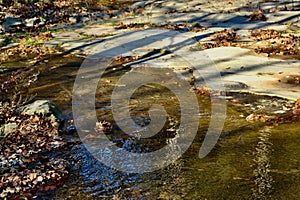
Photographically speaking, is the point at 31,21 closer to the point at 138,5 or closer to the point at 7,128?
the point at 138,5

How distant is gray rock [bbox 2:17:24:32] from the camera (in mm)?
25722

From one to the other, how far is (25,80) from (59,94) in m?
1.99

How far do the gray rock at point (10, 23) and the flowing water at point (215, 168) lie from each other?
1865 centimetres

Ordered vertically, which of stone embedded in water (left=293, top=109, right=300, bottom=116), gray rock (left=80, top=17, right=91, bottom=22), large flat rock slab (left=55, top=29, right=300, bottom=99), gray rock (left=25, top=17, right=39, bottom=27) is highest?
gray rock (left=25, top=17, right=39, bottom=27)

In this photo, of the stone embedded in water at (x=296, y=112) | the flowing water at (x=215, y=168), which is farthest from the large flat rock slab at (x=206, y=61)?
the flowing water at (x=215, y=168)

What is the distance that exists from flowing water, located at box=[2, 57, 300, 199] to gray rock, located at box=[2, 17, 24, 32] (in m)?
18.6

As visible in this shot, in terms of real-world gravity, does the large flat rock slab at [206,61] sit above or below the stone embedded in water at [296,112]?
above

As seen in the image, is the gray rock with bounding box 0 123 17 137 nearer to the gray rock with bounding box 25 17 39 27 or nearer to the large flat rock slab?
the large flat rock slab

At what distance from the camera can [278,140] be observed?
7.73 meters

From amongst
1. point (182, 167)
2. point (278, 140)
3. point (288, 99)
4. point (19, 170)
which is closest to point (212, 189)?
point (182, 167)

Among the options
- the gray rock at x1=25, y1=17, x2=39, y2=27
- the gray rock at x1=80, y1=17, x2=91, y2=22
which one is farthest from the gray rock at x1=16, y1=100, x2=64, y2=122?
the gray rock at x1=80, y1=17, x2=91, y2=22

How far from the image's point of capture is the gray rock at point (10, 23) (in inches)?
1013

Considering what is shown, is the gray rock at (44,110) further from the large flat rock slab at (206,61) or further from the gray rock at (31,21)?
the gray rock at (31,21)

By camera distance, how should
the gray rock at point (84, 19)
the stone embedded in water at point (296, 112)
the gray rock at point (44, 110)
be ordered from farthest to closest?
the gray rock at point (84, 19), the gray rock at point (44, 110), the stone embedded in water at point (296, 112)
